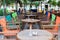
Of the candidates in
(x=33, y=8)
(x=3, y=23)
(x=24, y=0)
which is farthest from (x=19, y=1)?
(x=3, y=23)

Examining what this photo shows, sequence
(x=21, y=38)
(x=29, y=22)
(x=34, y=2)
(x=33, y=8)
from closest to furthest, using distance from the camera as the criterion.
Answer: (x=21, y=38), (x=29, y=22), (x=34, y=2), (x=33, y=8)

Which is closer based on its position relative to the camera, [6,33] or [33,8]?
[6,33]

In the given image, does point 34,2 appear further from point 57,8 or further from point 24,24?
point 24,24

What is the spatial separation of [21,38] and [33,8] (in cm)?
1134

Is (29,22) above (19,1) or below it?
below

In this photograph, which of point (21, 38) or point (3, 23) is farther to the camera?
point (3, 23)

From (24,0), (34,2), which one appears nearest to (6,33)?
(24,0)

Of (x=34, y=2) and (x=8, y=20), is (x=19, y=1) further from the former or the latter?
(x=8, y=20)

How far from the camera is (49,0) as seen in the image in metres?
12.3

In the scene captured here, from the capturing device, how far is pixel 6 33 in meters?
4.53

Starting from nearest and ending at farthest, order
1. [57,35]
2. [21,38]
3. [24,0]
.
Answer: [21,38], [57,35], [24,0]

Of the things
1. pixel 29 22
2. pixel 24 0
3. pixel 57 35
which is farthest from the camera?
pixel 24 0

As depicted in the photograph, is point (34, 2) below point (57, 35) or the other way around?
the other way around

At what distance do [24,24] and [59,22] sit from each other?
5.04 ft
